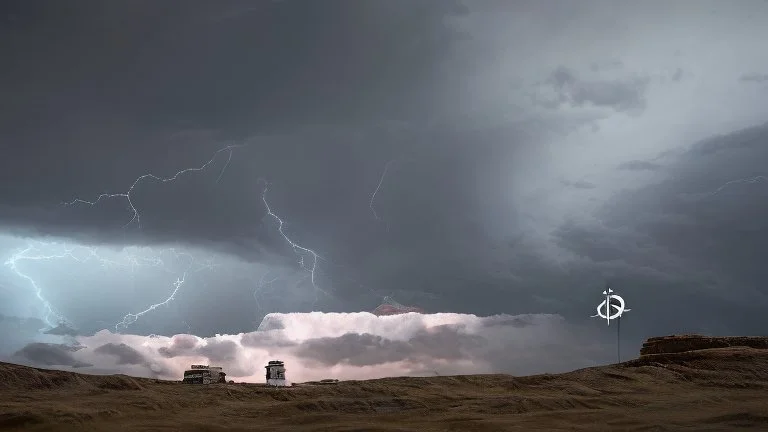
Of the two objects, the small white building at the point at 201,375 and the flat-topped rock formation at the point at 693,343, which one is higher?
the flat-topped rock formation at the point at 693,343

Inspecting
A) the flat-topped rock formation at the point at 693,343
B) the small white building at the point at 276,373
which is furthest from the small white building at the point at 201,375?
the flat-topped rock formation at the point at 693,343

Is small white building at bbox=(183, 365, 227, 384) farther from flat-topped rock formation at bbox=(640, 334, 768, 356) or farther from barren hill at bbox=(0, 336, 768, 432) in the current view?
flat-topped rock formation at bbox=(640, 334, 768, 356)

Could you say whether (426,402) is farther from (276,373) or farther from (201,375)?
(201,375)

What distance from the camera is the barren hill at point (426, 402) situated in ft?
74.5

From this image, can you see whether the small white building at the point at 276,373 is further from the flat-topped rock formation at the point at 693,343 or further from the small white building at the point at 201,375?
the flat-topped rock formation at the point at 693,343

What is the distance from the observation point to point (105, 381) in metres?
30.0

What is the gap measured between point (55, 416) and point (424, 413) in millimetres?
12817

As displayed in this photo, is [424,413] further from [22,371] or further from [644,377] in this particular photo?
[22,371]

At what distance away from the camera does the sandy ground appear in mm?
22672

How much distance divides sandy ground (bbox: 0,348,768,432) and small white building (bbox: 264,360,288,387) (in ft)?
4.20

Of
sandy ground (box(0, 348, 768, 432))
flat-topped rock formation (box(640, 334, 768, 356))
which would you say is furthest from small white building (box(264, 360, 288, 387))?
flat-topped rock formation (box(640, 334, 768, 356))

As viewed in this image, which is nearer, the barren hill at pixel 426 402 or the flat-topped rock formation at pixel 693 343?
the barren hill at pixel 426 402

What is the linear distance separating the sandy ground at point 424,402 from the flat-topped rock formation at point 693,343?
4.88 metres

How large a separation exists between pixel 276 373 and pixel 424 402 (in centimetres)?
909
